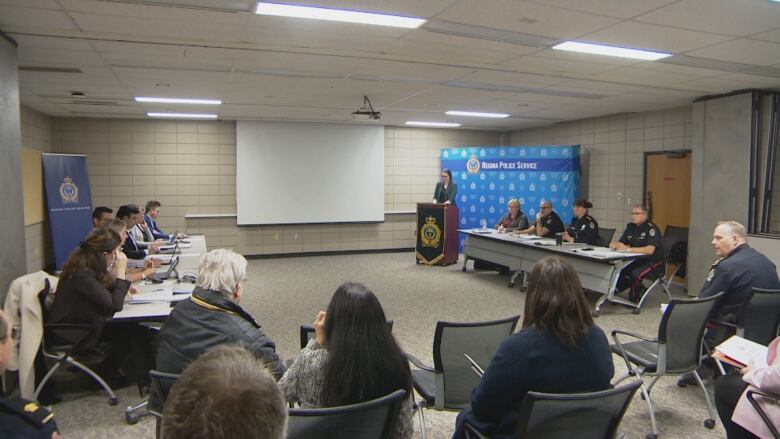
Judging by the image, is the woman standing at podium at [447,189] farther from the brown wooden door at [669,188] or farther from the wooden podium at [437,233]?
the brown wooden door at [669,188]

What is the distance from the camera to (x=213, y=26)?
370 centimetres

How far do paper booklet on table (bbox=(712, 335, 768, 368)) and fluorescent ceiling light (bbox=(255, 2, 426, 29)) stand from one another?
273 cm

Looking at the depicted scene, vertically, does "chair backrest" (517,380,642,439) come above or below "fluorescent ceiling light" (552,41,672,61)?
below

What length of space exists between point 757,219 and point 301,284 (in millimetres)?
6070

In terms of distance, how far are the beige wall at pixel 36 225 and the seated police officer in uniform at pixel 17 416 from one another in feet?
23.0

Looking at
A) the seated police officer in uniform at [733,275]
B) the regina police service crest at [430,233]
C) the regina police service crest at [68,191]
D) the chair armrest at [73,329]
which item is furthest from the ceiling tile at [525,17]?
the regina police service crest at [68,191]

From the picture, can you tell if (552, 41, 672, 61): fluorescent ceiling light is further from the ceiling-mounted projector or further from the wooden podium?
the wooden podium

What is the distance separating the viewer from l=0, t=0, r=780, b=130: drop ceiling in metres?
3.37

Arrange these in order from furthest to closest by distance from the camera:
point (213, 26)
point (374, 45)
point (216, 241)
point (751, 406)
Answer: point (216, 241)
point (374, 45)
point (213, 26)
point (751, 406)

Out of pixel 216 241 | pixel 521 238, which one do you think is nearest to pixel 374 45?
pixel 521 238

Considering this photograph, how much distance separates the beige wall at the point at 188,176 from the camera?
9172 mm

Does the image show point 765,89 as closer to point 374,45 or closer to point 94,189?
point 374,45

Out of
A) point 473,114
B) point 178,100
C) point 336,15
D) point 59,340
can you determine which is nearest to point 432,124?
point 473,114

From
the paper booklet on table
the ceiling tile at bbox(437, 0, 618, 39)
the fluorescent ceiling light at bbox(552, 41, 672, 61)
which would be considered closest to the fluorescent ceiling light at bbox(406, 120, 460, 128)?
the fluorescent ceiling light at bbox(552, 41, 672, 61)
